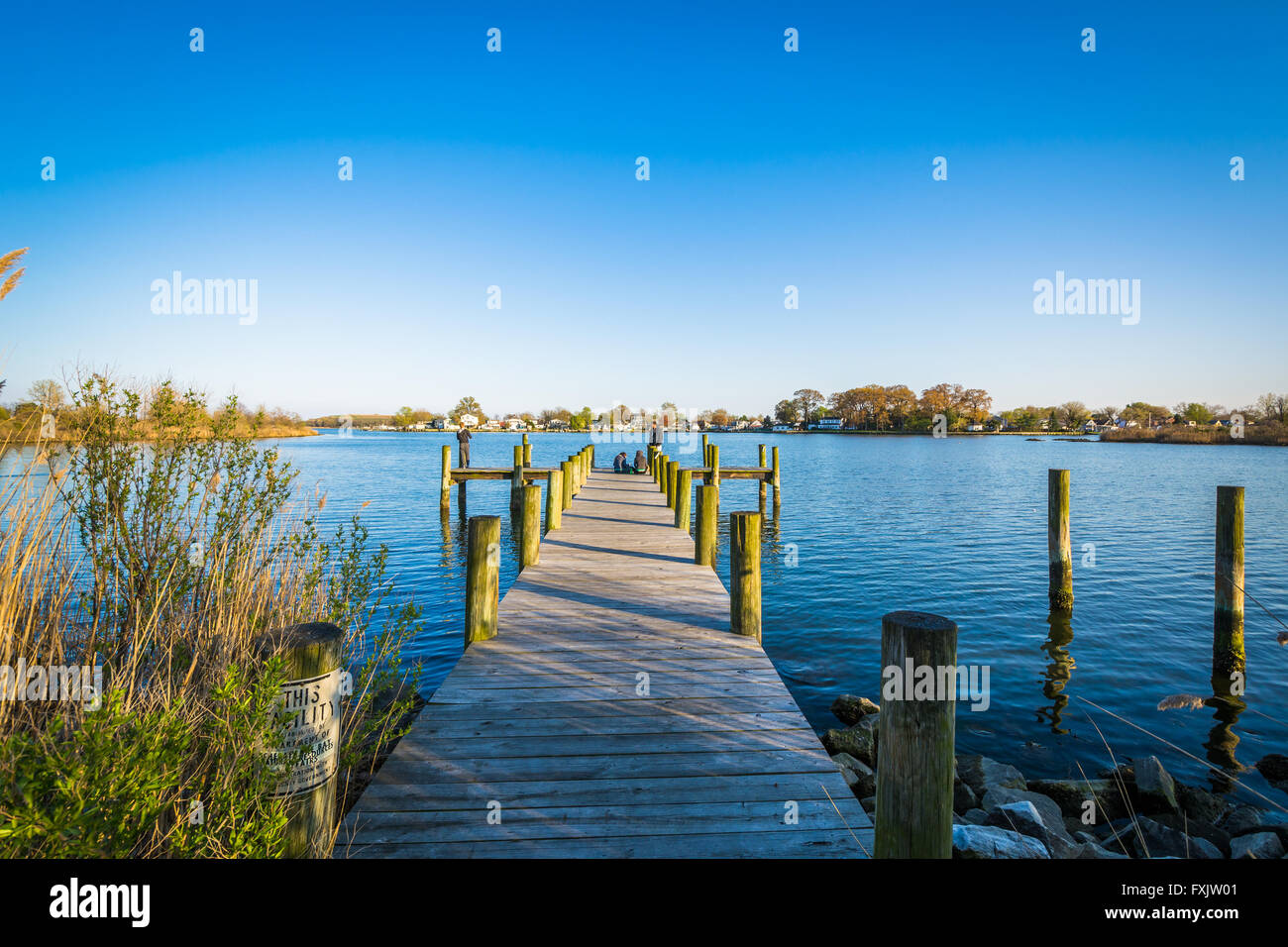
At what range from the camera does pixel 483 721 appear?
15.1 ft

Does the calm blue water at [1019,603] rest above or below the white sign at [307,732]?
below

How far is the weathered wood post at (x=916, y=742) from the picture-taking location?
2639 mm

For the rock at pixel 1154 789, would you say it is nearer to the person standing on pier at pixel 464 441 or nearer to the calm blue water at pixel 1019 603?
the calm blue water at pixel 1019 603

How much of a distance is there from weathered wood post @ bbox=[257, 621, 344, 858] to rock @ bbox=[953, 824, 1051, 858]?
12.8ft

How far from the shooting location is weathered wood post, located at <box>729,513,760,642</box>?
21.4 ft

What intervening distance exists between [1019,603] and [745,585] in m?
9.85

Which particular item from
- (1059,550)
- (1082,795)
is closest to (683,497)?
(1059,550)

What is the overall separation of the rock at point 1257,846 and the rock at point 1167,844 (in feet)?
0.46

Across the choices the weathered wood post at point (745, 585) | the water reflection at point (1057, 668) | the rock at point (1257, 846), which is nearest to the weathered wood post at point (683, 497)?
the weathered wood post at point (745, 585)

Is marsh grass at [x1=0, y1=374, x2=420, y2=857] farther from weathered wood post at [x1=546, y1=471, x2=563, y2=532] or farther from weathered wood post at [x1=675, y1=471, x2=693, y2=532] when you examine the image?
weathered wood post at [x1=675, y1=471, x2=693, y2=532]

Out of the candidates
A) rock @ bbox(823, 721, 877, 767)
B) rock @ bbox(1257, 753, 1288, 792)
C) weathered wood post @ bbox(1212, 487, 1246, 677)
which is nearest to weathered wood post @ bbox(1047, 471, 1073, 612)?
weathered wood post @ bbox(1212, 487, 1246, 677)

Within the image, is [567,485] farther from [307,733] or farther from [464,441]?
[307,733]
